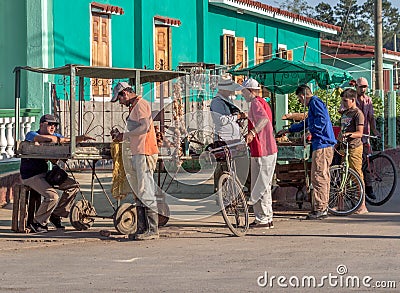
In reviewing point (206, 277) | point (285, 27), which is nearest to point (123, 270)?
point (206, 277)

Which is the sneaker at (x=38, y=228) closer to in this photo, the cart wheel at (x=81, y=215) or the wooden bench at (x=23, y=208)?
the wooden bench at (x=23, y=208)

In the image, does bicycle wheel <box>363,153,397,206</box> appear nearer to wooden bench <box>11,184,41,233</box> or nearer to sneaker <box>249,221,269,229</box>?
sneaker <box>249,221,269,229</box>

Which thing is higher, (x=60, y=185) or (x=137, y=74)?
(x=137, y=74)

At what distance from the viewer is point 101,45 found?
20281 millimetres

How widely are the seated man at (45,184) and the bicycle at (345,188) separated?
151 inches

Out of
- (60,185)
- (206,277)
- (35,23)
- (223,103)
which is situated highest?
(35,23)

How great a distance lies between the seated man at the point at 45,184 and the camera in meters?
11.9

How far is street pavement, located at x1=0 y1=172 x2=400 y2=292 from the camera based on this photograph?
28.6 feet

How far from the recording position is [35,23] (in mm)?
17719

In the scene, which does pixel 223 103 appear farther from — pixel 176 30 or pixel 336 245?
pixel 176 30

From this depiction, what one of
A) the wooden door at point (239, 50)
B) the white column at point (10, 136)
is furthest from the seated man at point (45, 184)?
the wooden door at point (239, 50)

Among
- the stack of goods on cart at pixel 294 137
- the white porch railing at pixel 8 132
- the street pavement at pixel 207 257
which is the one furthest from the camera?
the white porch railing at pixel 8 132

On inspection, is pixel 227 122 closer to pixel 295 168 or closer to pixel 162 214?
pixel 162 214

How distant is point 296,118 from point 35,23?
17.6 ft
